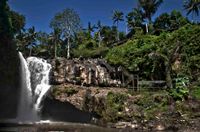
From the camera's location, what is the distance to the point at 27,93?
39562mm

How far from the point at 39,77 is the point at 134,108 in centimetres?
1403

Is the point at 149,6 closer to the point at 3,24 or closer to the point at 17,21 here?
the point at 17,21

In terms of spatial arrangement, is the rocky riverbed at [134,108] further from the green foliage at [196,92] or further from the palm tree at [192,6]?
the palm tree at [192,6]

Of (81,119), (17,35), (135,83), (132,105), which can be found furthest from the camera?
(17,35)

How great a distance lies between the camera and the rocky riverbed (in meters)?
30.2

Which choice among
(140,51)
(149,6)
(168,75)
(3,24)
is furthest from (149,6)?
(3,24)

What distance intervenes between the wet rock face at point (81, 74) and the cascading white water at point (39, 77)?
1.07 meters

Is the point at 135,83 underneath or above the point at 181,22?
underneath

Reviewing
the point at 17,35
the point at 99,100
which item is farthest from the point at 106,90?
the point at 17,35

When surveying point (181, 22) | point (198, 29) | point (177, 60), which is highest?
point (181, 22)

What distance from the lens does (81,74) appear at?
39.5m

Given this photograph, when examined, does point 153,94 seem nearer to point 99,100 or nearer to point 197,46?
point 99,100

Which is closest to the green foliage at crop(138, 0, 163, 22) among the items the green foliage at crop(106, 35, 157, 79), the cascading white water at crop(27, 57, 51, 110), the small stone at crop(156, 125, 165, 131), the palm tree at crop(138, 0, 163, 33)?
the palm tree at crop(138, 0, 163, 33)

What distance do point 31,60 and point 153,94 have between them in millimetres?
16916
